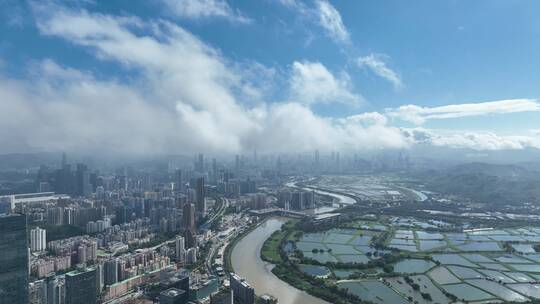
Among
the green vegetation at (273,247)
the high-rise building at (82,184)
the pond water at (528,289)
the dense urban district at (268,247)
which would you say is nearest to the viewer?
the dense urban district at (268,247)

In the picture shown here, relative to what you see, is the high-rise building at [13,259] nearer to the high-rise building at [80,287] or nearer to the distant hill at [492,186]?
the high-rise building at [80,287]

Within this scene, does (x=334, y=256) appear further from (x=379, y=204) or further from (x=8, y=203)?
(x=8, y=203)

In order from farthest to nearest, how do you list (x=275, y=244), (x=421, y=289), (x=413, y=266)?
(x=275, y=244)
(x=413, y=266)
(x=421, y=289)

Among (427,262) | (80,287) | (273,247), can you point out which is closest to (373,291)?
(427,262)

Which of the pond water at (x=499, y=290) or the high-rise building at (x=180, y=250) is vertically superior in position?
the high-rise building at (x=180, y=250)

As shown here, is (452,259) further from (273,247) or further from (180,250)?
(180,250)

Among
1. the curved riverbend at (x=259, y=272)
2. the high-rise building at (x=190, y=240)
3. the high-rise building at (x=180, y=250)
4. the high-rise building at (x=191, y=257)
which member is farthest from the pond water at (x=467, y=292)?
the high-rise building at (x=190, y=240)
